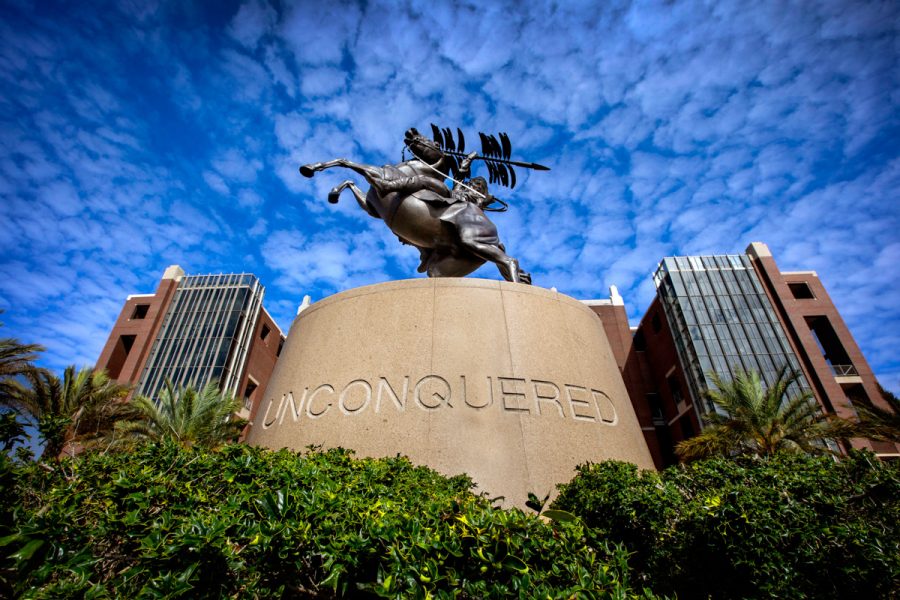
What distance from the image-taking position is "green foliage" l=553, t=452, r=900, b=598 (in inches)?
93.6

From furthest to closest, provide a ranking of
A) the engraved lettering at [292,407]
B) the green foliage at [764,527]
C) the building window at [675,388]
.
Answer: the building window at [675,388] → the engraved lettering at [292,407] → the green foliage at [764,527]

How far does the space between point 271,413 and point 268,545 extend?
4.13 metres

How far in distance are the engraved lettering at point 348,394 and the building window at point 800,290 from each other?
3876 cm

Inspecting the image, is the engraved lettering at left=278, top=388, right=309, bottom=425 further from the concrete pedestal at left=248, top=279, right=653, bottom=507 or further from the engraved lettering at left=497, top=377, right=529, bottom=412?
the engraved lettering at left=497, top=377, right=529, bottom=412

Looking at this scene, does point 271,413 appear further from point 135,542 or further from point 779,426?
point 779,426

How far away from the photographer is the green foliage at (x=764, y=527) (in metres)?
2.38

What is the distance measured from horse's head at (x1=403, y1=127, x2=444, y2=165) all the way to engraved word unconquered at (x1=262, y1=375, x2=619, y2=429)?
15.5 feet

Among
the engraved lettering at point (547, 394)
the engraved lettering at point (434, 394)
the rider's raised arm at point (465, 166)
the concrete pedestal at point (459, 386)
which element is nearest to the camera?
the concrete pedestal at point (459, 386)

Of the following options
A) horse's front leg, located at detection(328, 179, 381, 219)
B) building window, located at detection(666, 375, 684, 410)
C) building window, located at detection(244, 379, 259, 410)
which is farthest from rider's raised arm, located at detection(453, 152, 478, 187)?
building window, located at detection(244, 379, 259, 410)

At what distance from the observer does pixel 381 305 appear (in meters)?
6.05

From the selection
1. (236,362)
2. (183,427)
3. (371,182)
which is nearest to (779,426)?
(371,182)

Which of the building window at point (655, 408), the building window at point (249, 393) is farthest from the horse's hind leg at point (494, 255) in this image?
the building window at point (249, 393)

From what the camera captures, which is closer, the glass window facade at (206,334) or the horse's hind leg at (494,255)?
the horse's hind leg at (494,255)

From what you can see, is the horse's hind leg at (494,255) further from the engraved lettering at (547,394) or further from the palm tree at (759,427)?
the palm tree at (759,427)
